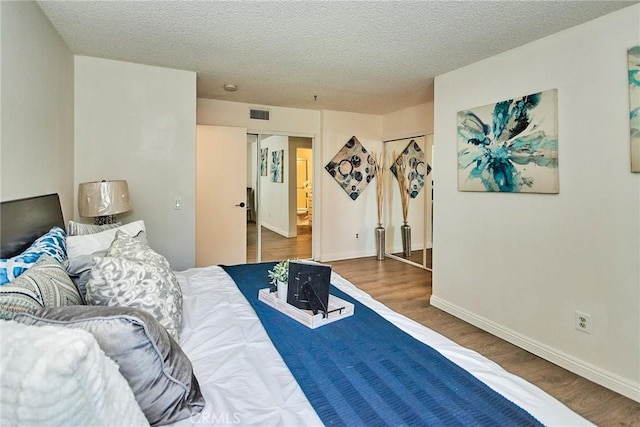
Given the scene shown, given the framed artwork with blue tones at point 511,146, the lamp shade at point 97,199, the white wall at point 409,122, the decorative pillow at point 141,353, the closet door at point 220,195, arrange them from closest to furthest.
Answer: the decorative pillow at point 141,353 < the framed artwork with blue tones at point 511,146 < the lamp shade at point 97,199 < the closet door at point 220,195 < the white wall at point 409,122

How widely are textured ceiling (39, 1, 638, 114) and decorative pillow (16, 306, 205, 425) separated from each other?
6.37 ft

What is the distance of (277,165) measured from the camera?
22.0ft

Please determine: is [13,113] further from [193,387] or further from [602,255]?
[602,255]

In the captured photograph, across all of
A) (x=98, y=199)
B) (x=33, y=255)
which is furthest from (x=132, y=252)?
(x=98, y=199)

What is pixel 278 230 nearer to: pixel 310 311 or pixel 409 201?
pixel 409 201

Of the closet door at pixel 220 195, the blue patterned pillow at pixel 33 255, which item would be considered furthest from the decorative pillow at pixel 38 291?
the closet door at pixel 220 195

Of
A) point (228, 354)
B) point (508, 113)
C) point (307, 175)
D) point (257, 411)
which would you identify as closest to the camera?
point (257, 411)

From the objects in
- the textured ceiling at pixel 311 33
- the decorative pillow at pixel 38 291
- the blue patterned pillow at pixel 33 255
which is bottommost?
the decorative pillow at pixel 38 291

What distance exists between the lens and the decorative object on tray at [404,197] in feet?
18.1

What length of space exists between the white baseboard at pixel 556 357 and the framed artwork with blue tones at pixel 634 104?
1304mm

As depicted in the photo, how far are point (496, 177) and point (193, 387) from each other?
270cm

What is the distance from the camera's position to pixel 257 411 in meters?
0.97

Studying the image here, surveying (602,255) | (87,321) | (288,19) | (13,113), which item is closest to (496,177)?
(602,255)

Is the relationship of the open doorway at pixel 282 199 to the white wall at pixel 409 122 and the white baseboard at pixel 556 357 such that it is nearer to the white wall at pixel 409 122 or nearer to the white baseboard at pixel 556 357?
the white wall at pixel 409 122
